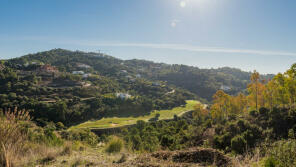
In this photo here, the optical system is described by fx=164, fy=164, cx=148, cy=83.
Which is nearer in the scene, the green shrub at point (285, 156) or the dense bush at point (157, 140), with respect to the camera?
the green shrub at point (285, 156)

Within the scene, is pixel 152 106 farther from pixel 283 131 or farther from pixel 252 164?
pixel 252 164

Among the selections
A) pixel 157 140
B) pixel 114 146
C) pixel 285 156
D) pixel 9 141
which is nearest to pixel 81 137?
pixel 157 140

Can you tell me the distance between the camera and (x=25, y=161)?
11.6ft

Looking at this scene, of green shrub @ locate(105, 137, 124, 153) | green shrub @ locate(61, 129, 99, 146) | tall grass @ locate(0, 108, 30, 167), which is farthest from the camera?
green shrub @ locate(61, 129, 99, 146)

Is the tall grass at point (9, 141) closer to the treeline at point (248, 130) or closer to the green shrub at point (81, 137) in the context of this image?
the treeline at point (248, 130)

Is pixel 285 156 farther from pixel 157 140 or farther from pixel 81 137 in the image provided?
pixel 81 137

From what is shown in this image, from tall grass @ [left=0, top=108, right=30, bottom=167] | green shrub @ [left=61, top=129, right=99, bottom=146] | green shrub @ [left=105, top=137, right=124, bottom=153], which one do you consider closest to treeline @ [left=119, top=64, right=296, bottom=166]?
green shrub @ [left=105, top=137, right=124, bottom=153]

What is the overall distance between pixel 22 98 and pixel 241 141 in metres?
49.6

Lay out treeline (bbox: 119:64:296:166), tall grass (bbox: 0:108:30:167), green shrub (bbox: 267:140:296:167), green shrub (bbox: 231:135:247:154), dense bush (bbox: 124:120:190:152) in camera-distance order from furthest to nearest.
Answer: green shrub (bbox: 231:135:247:154) < dense bush (bbox: 124:120:190:152) < treeline (bbox: 119:64:296:166) < tall grass (bbox: 0:108:30:167) < green shrub (bbox: 267:140:296:167)

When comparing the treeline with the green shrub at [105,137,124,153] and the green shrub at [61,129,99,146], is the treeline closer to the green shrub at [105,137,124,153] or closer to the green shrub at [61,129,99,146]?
the green shrub at [105,137,124,153]

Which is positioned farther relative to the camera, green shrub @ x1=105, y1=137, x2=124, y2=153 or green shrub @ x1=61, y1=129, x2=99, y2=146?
green shrub @ x1=61, y1=129, x2=99, y2=146

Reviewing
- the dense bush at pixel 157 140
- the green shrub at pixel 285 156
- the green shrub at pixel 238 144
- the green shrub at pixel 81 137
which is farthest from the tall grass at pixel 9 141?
the green shrub at pixel 238 144

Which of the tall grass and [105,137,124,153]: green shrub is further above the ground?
the tall grass

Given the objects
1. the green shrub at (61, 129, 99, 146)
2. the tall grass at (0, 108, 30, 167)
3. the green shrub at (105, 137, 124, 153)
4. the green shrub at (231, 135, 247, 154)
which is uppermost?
the tall grass at (0, 108, 30, 167)
